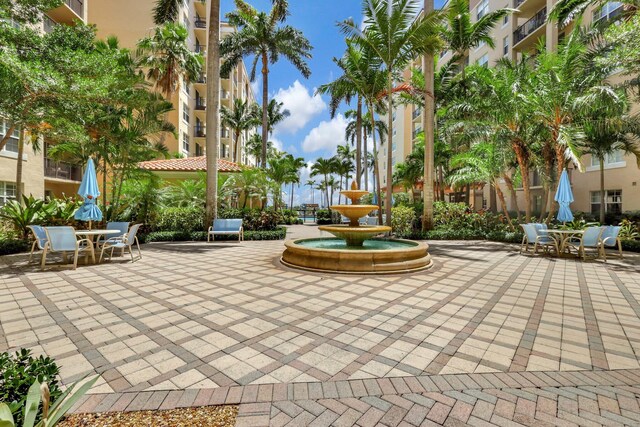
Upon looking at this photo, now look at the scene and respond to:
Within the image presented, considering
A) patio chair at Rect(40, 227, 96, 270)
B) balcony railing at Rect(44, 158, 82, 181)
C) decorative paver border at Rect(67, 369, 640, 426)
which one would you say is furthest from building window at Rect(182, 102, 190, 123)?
decorative paver border at Rect(67, 369, 640, 426)

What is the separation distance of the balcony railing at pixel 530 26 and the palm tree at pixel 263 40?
55.9 ft

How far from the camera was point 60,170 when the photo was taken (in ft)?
70.1

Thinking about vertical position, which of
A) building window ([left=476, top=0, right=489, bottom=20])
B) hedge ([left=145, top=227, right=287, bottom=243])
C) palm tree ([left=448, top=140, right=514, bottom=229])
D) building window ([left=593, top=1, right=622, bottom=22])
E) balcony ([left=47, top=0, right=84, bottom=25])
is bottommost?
hedge ([left=145, top=227, right=287, bottom=243])

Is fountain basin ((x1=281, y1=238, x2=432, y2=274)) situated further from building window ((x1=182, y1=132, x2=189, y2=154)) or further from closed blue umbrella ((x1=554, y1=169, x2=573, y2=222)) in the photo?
building window ((x1=182, y1=132, x2=189, y2=154))

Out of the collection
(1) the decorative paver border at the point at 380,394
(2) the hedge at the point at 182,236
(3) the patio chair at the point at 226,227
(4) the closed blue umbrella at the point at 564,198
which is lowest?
(1) the decorative paver border at the point at 380,394

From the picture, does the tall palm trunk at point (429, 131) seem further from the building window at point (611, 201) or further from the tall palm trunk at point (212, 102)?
the building window at point (611, 201)

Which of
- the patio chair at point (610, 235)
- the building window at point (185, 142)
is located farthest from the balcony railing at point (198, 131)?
the patio chair at point (610, 235)

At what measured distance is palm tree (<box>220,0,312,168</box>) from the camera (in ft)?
67.0

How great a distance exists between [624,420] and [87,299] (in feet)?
21.4

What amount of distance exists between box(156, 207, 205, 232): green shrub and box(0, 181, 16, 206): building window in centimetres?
898

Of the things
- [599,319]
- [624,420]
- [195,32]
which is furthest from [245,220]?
[195,32]

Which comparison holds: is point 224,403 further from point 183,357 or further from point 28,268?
point 28,268

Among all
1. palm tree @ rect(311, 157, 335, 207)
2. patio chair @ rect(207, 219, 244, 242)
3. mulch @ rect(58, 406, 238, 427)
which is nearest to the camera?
mulch @ rect(58, 406, 238, 427)

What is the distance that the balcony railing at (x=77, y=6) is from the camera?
20.6m
